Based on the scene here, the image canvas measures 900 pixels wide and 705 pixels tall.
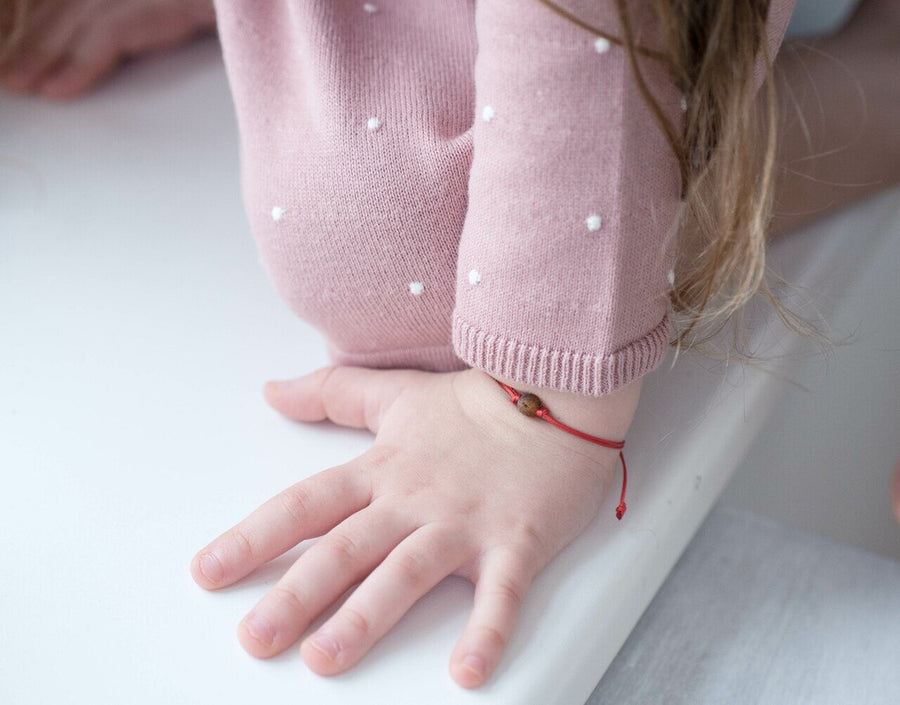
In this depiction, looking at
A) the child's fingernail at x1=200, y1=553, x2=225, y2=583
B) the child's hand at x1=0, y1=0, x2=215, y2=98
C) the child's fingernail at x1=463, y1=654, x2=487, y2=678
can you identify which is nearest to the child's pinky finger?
the child's fingernail at x1=463, y1=654, x2=487, y2=678

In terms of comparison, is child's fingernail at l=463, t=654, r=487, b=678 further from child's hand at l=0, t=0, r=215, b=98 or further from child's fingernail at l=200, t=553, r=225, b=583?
child's hand at l=0, t=0, r=215, b=98

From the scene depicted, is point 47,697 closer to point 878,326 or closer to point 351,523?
point 351,523

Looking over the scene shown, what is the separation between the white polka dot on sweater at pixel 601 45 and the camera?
0.39 metres

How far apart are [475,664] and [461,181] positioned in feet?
0.81

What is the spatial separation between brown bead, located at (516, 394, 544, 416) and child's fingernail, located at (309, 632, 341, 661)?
147 mm

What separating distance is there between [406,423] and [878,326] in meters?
0.38

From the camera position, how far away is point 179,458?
1.65 ft

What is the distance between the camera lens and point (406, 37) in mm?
553

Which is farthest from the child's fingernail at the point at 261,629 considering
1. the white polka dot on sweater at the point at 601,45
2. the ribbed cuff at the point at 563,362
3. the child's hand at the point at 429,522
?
the white polka dot on sweater at the point at 601,45

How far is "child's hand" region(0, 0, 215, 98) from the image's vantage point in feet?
2.88

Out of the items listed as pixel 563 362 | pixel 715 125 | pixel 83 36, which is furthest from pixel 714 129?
pixel 83 36

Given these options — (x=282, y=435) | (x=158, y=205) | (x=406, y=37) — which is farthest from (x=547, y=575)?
(x=158, y=205)

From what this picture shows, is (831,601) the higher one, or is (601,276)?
(601,276)

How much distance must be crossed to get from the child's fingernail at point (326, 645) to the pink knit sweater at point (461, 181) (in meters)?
0.15
